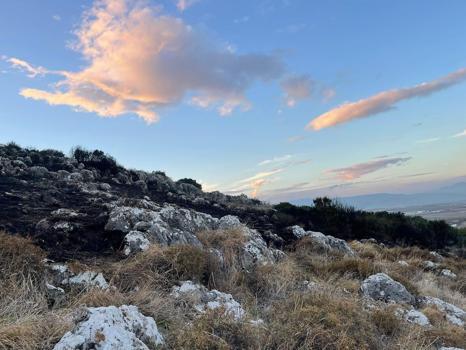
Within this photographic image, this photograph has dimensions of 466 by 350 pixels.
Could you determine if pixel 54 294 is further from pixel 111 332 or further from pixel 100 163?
pixel 100 163

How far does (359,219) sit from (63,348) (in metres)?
16.6

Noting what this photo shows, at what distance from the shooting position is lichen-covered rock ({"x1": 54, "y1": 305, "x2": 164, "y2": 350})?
3291 mm

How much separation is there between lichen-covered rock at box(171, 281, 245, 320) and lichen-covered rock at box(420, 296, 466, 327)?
11.9 ft

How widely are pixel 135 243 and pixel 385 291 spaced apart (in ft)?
15.1

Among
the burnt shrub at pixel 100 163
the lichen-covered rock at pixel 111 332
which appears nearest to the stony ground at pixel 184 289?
the lichen-covered rock at pixel 111 332

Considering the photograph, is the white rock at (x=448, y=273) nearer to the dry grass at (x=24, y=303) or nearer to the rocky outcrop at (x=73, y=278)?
the rocky outcrop at (x=73, y=278)

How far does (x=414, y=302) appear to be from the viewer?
7.17 m

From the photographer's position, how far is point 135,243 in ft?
22.9

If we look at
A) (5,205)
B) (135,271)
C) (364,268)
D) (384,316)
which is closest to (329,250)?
(364,268)

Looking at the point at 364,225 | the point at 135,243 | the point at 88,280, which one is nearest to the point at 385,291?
the point at 135,243

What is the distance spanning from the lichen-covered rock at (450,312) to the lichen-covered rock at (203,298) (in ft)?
11.9

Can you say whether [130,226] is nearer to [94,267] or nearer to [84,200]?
[94,267]

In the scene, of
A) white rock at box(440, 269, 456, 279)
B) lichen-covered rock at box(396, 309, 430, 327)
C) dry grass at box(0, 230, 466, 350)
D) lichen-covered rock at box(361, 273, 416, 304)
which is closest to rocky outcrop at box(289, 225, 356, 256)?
white rock at box(440, 269, 456, 279)

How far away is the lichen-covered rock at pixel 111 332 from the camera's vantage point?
3291mm
